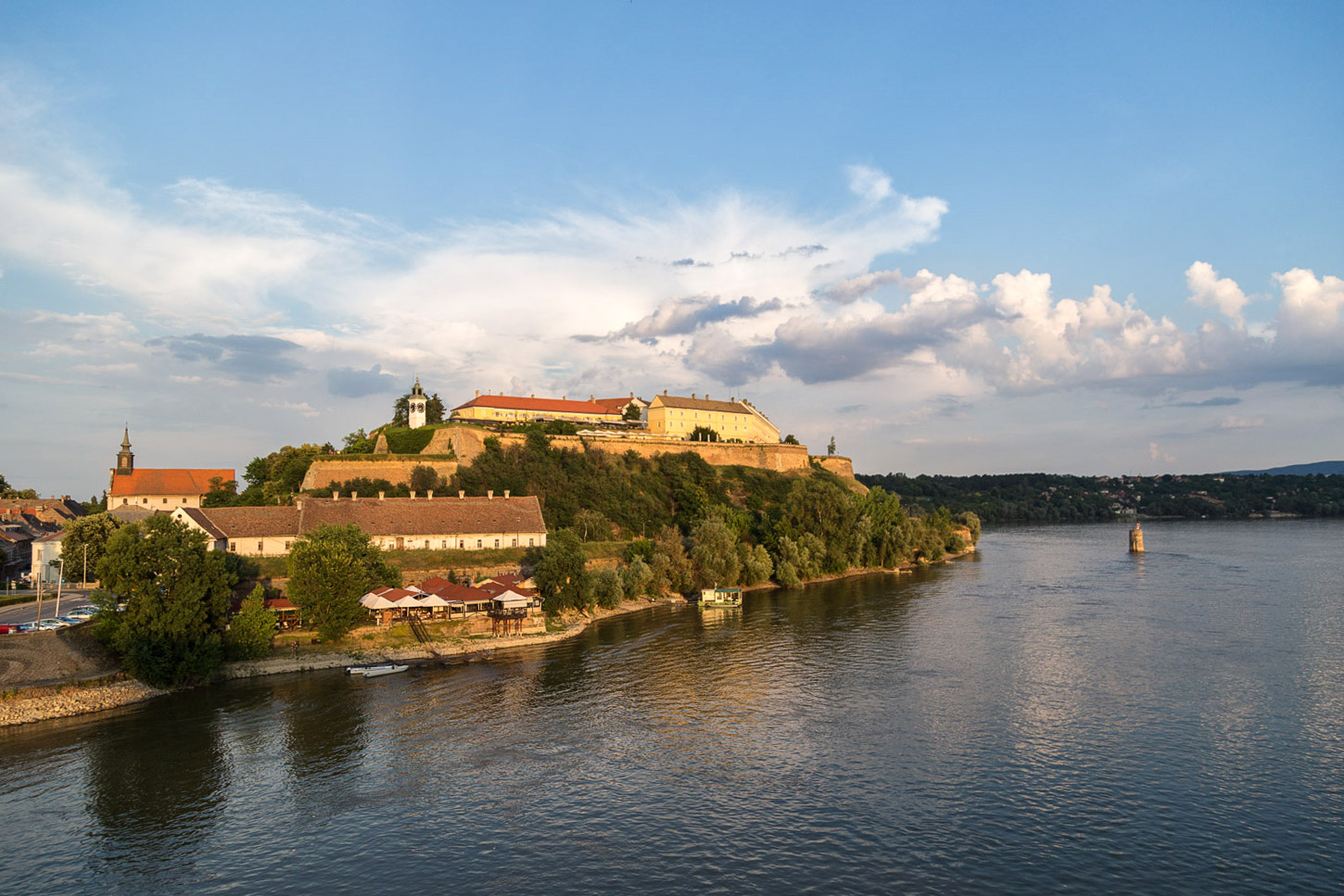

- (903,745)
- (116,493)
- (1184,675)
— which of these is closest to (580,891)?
(903,745)

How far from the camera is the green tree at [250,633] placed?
33.3 metres

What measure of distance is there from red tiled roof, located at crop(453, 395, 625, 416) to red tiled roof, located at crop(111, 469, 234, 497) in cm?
2571

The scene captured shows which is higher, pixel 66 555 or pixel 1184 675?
pixel 66 555

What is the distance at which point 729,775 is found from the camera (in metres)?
22.8

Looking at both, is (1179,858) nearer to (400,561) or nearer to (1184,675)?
(1184,675)

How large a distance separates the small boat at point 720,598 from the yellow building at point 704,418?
103ft

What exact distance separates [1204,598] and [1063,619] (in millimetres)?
12530

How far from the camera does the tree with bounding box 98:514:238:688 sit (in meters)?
30.8

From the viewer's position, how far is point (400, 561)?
4538 cm

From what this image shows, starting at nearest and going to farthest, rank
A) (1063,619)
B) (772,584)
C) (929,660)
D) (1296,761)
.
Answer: (1296,761), (929,660), (1063,619), (772,584)

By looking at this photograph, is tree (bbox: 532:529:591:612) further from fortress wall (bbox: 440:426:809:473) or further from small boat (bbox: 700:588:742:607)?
fortress wall (bbox: 440:426:809:473)

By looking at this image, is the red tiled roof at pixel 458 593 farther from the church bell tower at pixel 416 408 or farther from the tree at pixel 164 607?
the church bell tower at pixel 416 408

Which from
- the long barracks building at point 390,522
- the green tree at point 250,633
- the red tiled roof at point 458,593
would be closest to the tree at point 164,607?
the green tree at point 250,633

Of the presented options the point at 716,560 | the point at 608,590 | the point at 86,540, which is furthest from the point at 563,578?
the point at 86,540
